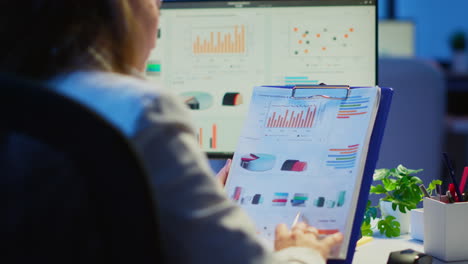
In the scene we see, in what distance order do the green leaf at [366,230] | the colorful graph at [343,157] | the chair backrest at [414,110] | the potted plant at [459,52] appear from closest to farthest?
1. the colorful graph at [343,157]
2. the green leaf at [366,230]
3. the chair backrest at [414,110]
4. the potted plant at [459,52]

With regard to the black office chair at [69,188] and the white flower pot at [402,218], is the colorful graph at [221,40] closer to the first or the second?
the white flower pot at [402,218]

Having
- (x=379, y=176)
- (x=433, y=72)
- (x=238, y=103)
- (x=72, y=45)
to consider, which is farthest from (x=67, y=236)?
(x=433, y=72)

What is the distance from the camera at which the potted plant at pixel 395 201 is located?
119 cm

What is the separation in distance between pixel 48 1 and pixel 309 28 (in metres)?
0.84

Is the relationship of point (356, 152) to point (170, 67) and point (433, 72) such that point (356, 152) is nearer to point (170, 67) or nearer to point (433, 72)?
point (170, 67)

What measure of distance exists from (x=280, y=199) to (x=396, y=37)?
4843 mm

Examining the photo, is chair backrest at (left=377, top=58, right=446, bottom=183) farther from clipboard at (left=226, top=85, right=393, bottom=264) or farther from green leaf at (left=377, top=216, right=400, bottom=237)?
clipboard at (left=226, top=85, right=393, bottom=264)

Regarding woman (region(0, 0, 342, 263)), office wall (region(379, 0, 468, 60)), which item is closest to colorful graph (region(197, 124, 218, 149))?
woman (region(0, 0, 342, 263))

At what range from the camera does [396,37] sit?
557cm

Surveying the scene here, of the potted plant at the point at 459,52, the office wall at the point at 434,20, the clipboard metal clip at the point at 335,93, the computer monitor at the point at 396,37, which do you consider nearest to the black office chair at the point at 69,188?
the clipboard metal clip at the point at 335,93

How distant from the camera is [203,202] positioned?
25.3 inches

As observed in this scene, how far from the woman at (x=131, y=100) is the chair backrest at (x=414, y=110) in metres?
2.14

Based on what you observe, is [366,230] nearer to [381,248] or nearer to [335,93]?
[381,248]

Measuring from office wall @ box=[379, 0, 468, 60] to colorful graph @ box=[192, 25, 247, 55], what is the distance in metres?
6.31
